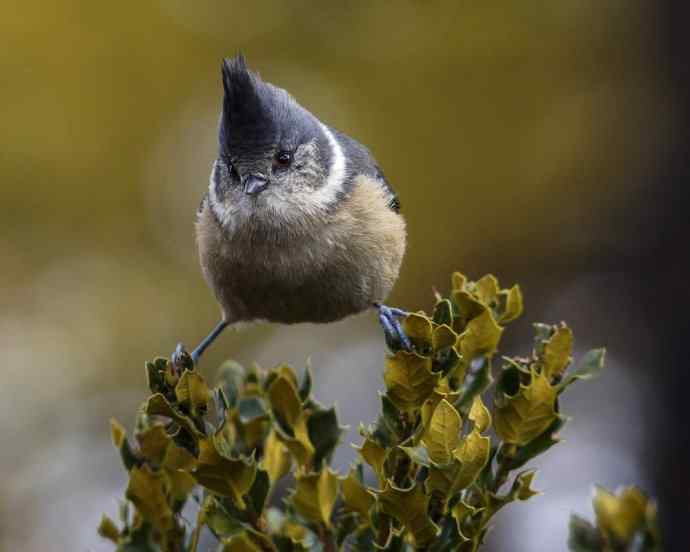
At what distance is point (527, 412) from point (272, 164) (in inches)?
54.8

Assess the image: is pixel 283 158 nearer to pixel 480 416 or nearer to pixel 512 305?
pixel 512 305

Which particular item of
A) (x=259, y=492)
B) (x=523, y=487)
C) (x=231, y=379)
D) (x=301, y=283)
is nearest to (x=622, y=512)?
(x=523, y=487)

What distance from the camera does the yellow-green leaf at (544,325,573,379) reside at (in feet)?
4.62

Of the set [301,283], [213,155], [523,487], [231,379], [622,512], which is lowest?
[622,512]

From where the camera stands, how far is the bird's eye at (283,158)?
2.58 m

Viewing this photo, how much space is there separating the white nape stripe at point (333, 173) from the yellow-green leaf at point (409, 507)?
150cm

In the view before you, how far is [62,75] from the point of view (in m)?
4.22

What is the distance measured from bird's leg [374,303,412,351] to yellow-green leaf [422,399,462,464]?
178mm

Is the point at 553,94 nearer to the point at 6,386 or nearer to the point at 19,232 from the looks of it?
the point at 19,232

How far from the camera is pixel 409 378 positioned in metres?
1.34

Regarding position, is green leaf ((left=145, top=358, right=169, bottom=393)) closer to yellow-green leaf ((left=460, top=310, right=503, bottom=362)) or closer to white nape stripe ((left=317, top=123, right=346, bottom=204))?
yellow-green leaf ((left=460, top=310, right=503, bottom=362))

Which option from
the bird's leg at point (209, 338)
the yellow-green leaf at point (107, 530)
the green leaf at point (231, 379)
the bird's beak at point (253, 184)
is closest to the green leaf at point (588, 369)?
the green leaf at point (231, 379)

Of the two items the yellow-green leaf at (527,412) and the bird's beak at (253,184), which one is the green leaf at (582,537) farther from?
the bird's beak at (253,184)

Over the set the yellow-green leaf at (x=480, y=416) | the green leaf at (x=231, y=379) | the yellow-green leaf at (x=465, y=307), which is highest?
the green leaf at (x=231, y=379)
